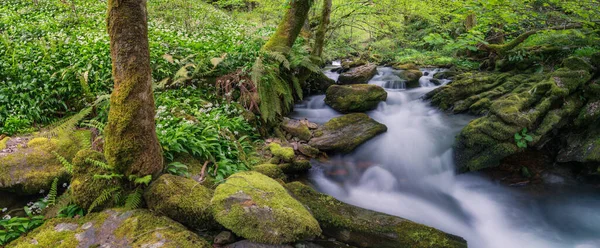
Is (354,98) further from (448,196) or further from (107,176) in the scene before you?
(107,176)

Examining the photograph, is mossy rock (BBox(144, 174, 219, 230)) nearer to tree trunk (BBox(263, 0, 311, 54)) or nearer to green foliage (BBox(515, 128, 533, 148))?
tree trunk (BBox(263, 0, 311, 54))

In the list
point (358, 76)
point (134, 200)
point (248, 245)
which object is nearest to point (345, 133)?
point (248, 245)

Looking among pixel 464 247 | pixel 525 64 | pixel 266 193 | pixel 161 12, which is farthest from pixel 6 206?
pixel 525 64

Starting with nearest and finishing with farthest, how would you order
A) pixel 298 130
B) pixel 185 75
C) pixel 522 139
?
pixel 522 139 < pixel 185 75 < pixel 298 130

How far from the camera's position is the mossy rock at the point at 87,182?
322 centimetres

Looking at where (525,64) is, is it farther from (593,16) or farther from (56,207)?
(56,207)

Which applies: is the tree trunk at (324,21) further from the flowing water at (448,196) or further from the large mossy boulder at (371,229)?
the large mossy boulder at (371,229)

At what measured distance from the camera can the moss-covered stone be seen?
470 centimetres

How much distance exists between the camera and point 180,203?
122 inches

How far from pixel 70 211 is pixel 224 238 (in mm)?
1857

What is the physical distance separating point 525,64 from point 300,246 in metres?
9.54

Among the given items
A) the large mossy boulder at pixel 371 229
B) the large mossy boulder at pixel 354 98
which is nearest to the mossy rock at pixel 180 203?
the large mossy boulder at pixel 371 229

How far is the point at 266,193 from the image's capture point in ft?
11.0

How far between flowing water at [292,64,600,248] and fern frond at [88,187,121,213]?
3.30 meters
